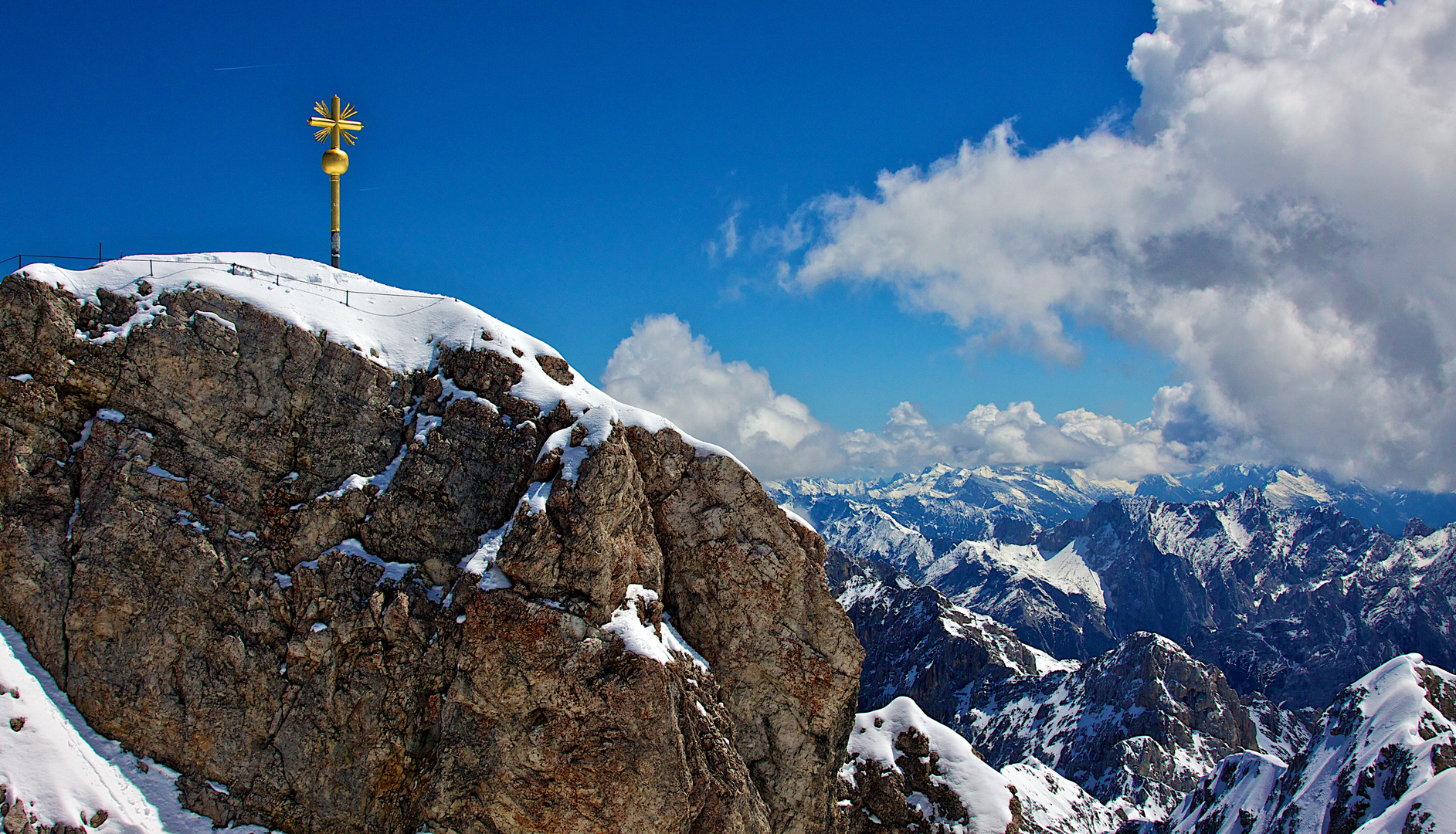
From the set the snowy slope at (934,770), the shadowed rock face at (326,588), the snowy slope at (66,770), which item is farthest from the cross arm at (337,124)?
the snowy slope at (934,770)

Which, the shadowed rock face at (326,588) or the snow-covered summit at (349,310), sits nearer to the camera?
the shadowed rock face at (326,588)

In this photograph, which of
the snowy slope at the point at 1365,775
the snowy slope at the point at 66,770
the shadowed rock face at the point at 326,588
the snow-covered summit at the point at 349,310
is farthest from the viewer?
the snowy slope at the point at 1365,775

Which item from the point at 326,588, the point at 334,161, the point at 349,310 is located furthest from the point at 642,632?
the point at 334,161

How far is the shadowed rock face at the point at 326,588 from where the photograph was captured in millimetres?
36125

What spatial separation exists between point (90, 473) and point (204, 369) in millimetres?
6926

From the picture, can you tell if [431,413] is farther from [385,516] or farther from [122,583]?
[122,583]

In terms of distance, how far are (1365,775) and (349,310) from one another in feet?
405

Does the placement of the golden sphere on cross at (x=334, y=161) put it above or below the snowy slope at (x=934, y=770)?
above

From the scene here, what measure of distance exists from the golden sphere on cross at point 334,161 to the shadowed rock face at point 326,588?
1411cm

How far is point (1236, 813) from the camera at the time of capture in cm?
11912

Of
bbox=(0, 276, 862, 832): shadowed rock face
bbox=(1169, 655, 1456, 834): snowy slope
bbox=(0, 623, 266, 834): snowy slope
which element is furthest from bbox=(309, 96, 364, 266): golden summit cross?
bbox=(1169, 655, 1456, 834): snowy slope

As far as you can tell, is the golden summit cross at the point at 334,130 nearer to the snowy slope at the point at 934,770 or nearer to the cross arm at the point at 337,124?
the cross arm at the point at 337,124

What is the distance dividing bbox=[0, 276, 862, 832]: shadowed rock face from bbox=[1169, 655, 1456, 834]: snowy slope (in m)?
79.9

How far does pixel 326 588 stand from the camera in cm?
3866
